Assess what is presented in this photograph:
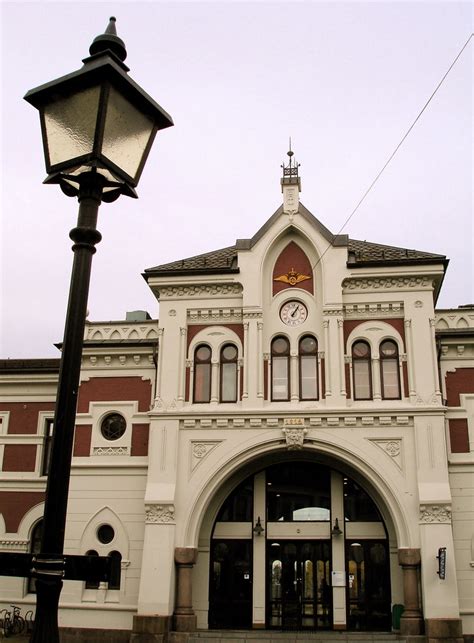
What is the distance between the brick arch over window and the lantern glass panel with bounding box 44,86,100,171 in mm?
19895

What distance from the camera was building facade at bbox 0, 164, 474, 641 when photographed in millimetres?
21312

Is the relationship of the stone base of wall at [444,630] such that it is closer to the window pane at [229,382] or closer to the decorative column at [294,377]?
the decorative column at [294,377]

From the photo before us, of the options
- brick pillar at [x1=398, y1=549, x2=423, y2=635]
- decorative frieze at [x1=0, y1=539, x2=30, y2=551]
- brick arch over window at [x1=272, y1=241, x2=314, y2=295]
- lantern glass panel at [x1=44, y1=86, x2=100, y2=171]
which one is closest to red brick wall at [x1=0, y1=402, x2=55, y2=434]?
decorative frieze at [x1=0, y1=539, x2=30, y2=551]

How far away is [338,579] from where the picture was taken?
2186 cm

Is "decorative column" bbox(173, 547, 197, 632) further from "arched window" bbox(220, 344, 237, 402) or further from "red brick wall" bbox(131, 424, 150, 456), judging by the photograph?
"arched window" bbox(220, 344, 237, 402)

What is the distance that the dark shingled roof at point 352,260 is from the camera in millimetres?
23016

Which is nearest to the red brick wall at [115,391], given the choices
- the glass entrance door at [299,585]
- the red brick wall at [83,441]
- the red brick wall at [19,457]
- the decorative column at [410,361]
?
the red brick wall at [83,441]

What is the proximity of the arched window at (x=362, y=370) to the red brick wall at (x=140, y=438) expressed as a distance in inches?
276

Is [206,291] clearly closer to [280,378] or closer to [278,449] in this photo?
[280,378]

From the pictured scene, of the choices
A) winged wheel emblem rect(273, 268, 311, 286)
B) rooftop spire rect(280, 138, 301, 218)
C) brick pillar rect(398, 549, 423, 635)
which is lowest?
brick pillar rect(398, 549, 423, 635)

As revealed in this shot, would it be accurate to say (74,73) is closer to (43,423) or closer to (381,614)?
(381,614)

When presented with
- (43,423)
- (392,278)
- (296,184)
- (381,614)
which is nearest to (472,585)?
(381,614)

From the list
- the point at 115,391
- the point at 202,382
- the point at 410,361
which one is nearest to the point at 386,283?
the point at 410,361

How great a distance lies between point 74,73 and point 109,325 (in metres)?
21.4
